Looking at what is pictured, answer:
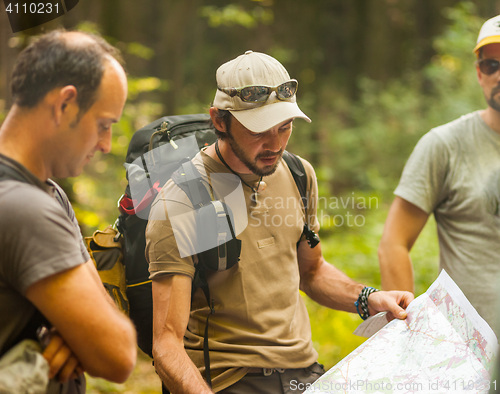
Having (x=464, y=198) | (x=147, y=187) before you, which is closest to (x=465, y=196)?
(x=464, y=198)

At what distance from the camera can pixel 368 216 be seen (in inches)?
429

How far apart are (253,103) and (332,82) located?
14.7 metres

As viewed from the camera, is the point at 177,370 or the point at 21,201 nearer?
the point at 21,201

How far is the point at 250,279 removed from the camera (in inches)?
101

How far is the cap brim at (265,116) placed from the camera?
8.50 ft

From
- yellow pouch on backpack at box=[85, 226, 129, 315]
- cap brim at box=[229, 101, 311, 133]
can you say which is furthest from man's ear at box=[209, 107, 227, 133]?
yellow pouch on backpack at box=[85, 226, 129, 315]

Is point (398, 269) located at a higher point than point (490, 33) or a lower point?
lower

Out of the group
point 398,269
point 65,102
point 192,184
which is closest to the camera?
point 65,102

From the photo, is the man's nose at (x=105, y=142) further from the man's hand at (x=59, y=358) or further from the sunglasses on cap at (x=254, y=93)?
the sunglasses on cap at (x=254, y=93)

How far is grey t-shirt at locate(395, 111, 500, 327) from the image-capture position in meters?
3.30

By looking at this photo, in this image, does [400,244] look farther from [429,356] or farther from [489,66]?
[429,356]

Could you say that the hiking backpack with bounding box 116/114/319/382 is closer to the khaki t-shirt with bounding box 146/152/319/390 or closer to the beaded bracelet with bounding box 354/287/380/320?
the khaki t-shirt with bounding box 146/152/319/390

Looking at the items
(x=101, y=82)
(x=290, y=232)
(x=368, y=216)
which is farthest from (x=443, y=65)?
(x=101, y=82)

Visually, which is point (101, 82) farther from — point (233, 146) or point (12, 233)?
point (233, 146)
